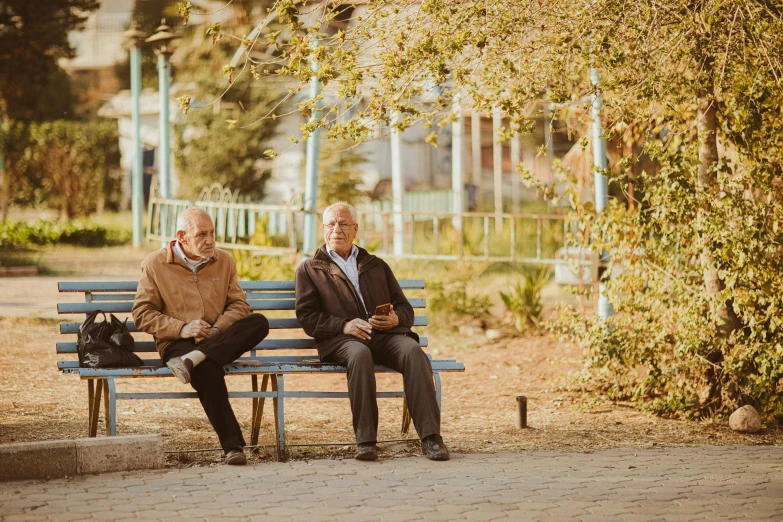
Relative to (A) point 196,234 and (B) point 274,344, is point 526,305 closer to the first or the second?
(B) point 274,344

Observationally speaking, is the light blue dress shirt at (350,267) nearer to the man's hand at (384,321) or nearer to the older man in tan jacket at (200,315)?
the man's hand at (384,321)

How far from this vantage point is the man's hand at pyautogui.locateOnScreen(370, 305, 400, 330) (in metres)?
6.55

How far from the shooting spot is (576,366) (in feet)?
31.9

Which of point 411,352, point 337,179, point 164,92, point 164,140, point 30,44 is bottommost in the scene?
point 411,352

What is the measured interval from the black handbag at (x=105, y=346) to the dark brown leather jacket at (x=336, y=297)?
3.46ft

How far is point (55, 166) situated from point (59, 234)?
5.20 meters

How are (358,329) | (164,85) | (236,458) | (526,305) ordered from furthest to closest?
(164,85)
(526,305)
(358,329)
(236,458)

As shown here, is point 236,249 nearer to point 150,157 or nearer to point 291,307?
point 291,307

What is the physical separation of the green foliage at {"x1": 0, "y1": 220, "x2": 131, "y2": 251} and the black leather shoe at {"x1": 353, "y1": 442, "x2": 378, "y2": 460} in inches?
607

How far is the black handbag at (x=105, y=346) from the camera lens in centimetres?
605

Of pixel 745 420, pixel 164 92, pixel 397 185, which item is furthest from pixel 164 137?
pixel 745 420

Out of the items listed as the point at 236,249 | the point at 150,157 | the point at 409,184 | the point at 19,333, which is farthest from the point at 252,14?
the point at 19,333

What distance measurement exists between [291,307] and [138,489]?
1.96 meters

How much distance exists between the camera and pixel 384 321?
6555 mm
